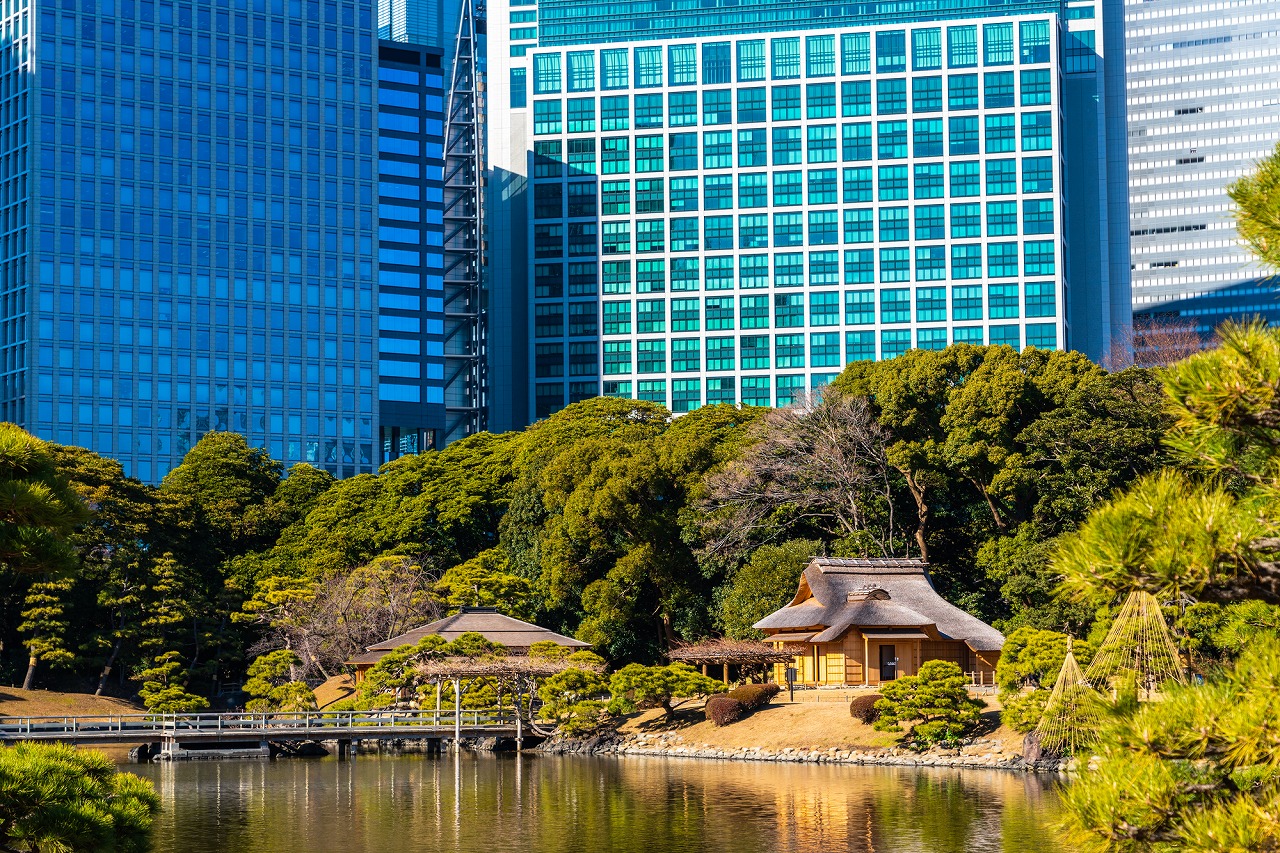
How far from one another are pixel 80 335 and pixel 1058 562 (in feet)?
314

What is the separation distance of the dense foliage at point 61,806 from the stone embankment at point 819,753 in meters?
26.1

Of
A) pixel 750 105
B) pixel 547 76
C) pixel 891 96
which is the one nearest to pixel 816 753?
pixel 750 105

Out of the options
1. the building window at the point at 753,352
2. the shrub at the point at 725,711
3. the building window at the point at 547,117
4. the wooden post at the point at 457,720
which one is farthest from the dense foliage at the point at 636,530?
the building window at the point at 547,117

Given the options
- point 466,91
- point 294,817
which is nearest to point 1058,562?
point 294,817

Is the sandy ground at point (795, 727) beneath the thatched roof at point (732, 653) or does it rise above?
A: beneath

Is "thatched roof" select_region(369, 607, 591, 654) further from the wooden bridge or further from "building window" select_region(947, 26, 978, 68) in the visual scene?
"building window" select_region(947, 26, 978, 68)

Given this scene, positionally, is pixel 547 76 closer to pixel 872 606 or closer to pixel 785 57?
pixel 785 57

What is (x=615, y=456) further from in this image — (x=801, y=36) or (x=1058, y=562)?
(x=801, y=36)

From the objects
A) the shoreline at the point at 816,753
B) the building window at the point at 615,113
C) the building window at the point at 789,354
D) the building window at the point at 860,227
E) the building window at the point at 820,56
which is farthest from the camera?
the building window at the point at 615,113

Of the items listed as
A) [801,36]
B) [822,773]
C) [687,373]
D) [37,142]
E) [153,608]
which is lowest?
[822,773]

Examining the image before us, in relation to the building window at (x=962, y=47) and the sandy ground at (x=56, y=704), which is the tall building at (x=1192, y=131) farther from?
the sandy ground at (x=56, y=704)

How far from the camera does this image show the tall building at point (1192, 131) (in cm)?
15388

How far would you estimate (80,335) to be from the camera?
319ft

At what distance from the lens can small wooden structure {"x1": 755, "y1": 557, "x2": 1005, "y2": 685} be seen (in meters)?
47.7
